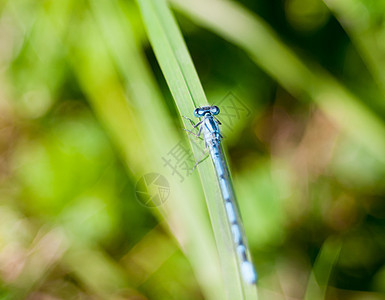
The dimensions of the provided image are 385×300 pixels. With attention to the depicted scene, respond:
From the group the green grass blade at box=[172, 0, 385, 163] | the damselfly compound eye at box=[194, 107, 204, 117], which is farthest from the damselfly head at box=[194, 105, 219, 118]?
the green grass blade at box=[172, 0, 385, 163]

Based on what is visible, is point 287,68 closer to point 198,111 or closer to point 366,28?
point 366,28

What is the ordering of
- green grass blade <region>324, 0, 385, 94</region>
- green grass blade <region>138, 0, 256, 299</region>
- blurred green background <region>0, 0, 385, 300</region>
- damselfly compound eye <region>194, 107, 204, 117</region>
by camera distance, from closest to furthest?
1. green grass blade <region>138, 0, 256, 299</region>
2. damselfly compound eye <region>194, 107, 204, 117</region>
3. green grass blade <region>324, 0, 385, 94</region>
4. blurred green background <region>0, 0, 385, 300</region>

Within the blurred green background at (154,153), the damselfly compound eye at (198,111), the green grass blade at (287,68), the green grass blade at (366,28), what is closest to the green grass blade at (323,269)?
the blurred green background at (154,153)

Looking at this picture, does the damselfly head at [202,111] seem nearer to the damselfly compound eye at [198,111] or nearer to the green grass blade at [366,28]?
the damselfly compound eye at [198,111]

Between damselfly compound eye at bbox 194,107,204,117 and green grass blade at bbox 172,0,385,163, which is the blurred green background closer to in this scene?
green grass blade at bbox 172,0,385,163

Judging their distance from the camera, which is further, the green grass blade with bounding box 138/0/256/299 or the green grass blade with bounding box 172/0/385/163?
the green grass blade with bounding box 172/0/385/163

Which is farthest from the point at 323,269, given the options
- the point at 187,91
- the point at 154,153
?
the point at 187,91

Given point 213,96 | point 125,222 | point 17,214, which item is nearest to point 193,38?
point 213,96
